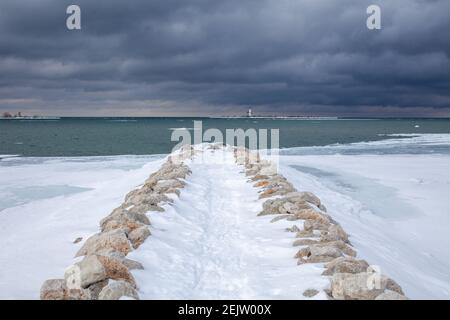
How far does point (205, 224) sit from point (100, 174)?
1599 centimetres

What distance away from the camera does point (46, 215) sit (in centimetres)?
1384

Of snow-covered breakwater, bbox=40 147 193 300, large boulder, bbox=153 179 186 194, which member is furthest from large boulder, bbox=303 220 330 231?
large boulder, bbox=153 179 186 194

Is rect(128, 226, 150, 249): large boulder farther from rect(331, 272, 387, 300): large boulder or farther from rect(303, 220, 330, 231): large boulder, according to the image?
rect(331, 272, 387, 300): large boulder

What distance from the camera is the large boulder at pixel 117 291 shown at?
5777mm

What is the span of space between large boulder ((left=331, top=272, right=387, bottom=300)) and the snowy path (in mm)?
333

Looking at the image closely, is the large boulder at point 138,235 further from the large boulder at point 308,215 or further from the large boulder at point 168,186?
the large boulder at point 168,186

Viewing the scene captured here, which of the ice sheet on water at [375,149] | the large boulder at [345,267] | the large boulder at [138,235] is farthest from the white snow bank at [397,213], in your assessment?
the ice sheet on water at [375,149]

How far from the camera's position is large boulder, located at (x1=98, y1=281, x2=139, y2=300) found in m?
5.78

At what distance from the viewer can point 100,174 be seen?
2495 centimetres

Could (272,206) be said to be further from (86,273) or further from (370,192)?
(370,192)

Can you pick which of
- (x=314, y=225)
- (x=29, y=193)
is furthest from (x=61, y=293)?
(x=29, y=193)

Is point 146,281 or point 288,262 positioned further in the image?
point 288,262

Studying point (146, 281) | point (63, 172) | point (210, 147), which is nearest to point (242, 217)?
point (146, 281)
